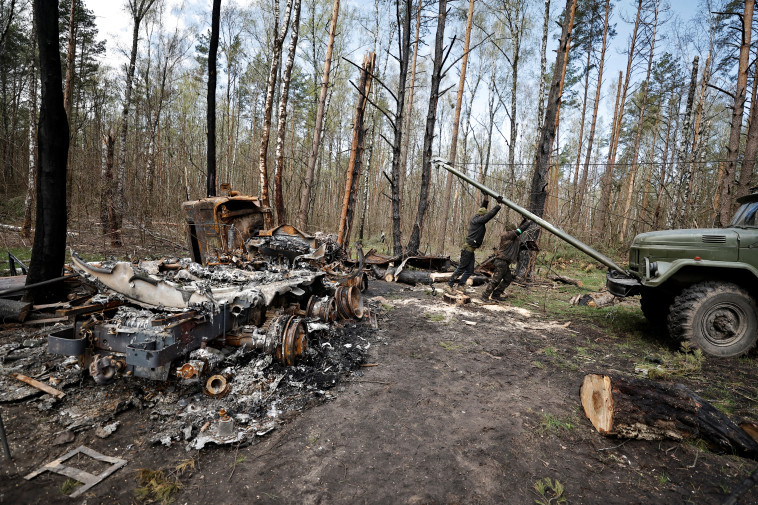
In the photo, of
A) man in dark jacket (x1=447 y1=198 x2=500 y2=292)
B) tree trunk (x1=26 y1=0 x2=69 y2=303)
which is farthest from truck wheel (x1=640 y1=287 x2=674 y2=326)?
tree trunk (x1=26 y1=0 x2=69 y2=303)

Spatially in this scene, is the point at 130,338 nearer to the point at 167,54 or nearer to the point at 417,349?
the point at 417,349

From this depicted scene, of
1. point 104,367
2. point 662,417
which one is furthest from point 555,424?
point 104,367

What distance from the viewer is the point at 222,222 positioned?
697 centimetres

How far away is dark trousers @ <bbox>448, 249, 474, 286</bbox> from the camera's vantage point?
28.6ft

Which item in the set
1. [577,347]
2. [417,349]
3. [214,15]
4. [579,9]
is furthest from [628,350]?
[579,9]

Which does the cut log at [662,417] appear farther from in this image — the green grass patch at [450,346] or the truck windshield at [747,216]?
the truck windshield at [747,216]

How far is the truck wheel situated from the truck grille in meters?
1.05

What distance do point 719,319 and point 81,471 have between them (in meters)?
7.23

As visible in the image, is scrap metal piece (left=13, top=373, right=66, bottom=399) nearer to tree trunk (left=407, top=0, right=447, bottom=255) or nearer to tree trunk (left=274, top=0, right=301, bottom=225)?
tree trunk (left=274, top=0, right=301, bottom=225)

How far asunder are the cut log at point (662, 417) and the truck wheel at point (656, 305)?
313 cm

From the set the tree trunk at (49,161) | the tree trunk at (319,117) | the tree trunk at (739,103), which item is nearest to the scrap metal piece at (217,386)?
the tree trunk at (49,161)

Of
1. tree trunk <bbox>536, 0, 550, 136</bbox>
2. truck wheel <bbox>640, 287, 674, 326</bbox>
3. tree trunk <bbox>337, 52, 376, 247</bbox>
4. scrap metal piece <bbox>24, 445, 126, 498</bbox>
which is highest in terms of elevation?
tree trunk <bbox>536, 0, 550, 136</bbox>

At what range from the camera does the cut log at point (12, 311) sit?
15.8 feet

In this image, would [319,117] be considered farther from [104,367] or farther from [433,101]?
[104,367]
